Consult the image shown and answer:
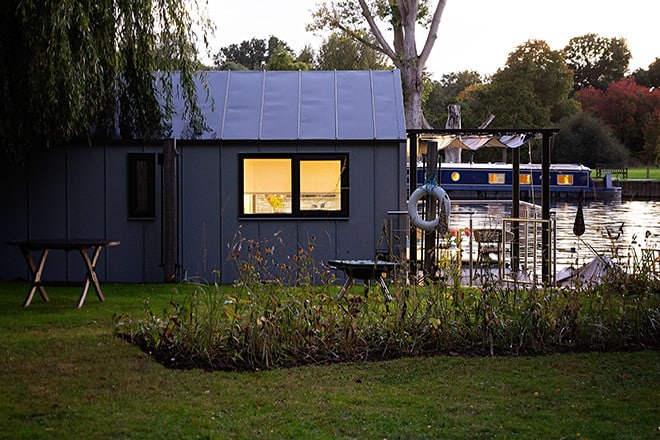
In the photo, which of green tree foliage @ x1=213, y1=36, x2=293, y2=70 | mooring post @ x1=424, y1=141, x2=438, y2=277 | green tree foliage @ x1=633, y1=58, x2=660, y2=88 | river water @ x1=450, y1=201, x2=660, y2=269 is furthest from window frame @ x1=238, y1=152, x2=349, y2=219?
green tree foliage @ x1=633, y1=58, x2=660, y2=88

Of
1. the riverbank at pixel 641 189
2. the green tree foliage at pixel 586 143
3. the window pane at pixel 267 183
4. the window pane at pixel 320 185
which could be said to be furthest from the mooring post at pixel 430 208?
the green tree foliage at pixel 586 143

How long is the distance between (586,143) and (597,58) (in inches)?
669

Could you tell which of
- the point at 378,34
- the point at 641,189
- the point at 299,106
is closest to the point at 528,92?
the point at 641,189

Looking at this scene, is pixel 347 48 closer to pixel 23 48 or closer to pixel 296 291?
pixel 23 48

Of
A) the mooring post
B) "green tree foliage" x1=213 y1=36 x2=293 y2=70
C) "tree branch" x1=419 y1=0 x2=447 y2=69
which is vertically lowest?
the mooring post

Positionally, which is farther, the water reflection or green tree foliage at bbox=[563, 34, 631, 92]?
green tree foliage at bbox=[563, 34, 631, 92]

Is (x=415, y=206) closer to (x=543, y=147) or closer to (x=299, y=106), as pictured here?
(x=543, y=147)

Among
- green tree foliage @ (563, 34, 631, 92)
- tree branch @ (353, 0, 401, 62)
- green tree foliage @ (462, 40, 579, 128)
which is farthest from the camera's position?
green tree foliage @ (563, 34, 631, 92)

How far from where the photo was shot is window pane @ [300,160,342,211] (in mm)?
12258

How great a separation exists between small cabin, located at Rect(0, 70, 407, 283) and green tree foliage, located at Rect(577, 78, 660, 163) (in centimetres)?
4367

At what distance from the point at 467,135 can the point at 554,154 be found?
124 feet

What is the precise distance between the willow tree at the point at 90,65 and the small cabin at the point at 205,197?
1.50ft

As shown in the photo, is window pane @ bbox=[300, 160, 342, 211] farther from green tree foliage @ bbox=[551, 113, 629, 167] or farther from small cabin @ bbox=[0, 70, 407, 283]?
green tree foliage @ bbox=[551, 113, 629, 167]

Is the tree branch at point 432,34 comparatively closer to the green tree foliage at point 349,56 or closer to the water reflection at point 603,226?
the water reflection at point 603,226
